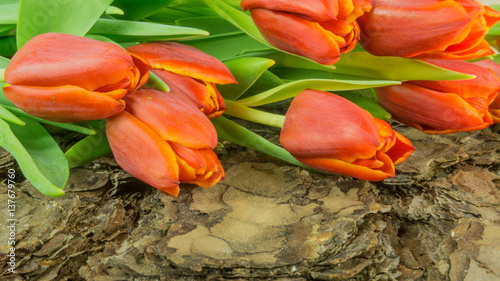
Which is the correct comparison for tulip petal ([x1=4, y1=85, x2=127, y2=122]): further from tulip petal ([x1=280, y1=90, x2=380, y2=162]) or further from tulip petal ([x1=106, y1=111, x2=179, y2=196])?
tulip petal ([x1=280, y1=90, x2=380, y2=162])

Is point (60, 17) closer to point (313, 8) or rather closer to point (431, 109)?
point (313, 8)

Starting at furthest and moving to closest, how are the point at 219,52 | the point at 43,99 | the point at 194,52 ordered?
the point at 219,52, the point at 194,52, the point at 43,99

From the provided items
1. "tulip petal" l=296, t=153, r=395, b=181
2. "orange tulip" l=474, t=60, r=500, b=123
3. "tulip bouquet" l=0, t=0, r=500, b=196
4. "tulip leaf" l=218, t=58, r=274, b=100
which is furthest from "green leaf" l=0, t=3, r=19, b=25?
"orange tulip" l=474, t=60, r=500, b=123

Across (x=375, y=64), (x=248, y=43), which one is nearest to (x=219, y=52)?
(x=248, y=43)

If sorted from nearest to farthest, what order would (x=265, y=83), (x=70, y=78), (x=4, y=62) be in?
(x=70, y=78)
(x=4, y=62)
(x=265, y=83)

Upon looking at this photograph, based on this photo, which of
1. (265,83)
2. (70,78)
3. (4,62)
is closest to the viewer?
(70,78)

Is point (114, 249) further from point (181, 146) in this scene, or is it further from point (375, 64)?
point (375, 64)

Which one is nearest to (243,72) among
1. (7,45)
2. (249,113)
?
(249,113)
